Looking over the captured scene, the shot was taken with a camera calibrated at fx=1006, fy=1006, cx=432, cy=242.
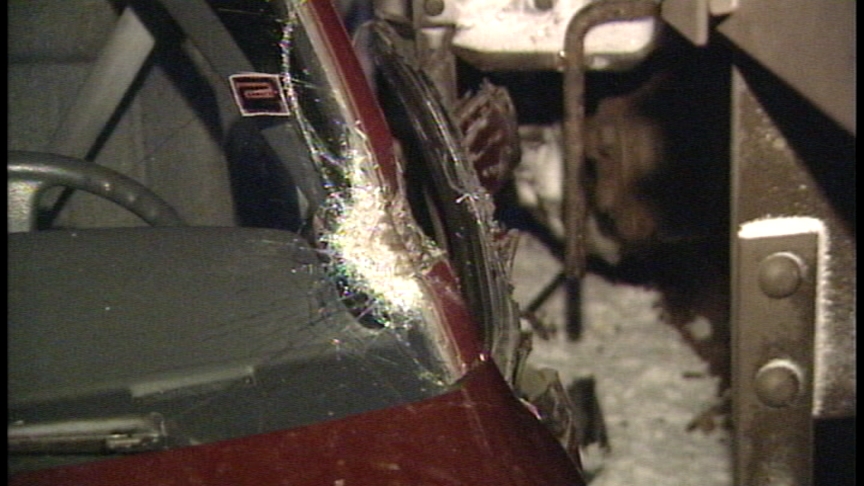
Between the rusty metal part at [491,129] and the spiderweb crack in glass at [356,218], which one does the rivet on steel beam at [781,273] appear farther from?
the rusty metal part at [491,129]

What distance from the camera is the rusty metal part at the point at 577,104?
2283 millimetres

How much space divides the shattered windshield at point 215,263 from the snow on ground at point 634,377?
1.52 metres

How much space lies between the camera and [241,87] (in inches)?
74.8

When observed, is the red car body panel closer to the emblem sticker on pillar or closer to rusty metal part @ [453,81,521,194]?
the emblem sticker on pillar

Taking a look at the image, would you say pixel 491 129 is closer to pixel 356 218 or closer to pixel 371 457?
pixel 356 218

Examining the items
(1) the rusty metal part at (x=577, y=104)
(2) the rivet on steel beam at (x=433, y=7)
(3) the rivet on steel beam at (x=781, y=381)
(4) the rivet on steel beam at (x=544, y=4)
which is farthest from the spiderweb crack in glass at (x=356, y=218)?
(4) the rivet on steel beam at (x=544, y=4)

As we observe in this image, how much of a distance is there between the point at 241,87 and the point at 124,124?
371 mm


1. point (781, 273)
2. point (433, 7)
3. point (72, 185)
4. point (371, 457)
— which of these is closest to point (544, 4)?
point (433, 7)

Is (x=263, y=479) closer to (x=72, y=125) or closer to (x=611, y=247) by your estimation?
(x=72, y=125)

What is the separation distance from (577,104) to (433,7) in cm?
52

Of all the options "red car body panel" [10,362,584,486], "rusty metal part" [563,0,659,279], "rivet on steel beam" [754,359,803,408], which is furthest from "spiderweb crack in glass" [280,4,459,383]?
"rivet on steel beam" [754,359,803,408]

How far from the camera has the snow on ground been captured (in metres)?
2.98

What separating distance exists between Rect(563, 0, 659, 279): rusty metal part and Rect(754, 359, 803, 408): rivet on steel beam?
0.47m

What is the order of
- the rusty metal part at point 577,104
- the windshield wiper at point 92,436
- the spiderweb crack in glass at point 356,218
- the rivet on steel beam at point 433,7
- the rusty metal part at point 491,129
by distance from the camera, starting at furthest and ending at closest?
the rusty metal part at point 491,129 < the rivet on steel beam at point 433,7 < the rusty metal part at point 577,104 < the spiderweb crack in glass at point 356,218 < the windshield wiper at point 92,436
